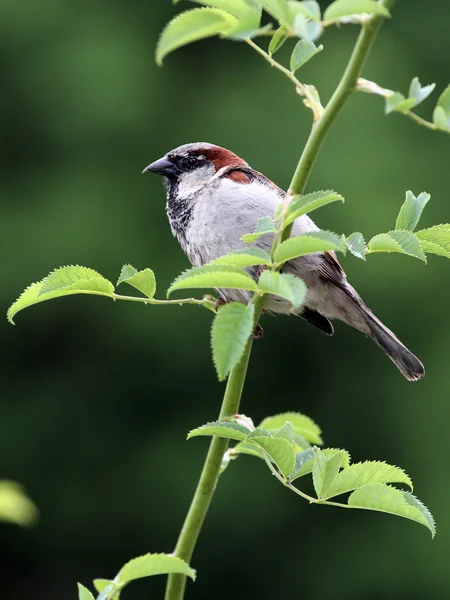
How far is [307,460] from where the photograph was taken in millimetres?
1071

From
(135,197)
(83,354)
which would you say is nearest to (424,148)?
(135,197)

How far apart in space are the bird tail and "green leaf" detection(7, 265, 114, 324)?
0.74 m

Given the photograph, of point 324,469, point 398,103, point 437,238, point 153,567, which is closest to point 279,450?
point 324,469

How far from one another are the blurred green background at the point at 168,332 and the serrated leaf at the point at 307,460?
13.8ft

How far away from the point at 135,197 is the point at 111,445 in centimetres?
162

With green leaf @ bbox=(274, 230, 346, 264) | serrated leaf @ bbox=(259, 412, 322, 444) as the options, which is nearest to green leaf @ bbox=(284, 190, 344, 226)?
green leaf @ bbox=(274, 230, 346, 264)

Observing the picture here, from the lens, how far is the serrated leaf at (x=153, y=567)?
87 cm

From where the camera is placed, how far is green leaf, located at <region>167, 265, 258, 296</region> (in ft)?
2.87

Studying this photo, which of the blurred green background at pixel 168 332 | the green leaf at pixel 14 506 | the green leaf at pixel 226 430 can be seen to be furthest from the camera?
the blurred green background at pixel 168 332

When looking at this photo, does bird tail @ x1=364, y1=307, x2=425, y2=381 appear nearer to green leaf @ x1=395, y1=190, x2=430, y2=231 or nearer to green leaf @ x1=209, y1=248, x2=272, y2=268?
green leaf @ x1=395, y1=190, x2=430, y2=231

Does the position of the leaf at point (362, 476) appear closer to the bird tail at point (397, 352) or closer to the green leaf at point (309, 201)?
the green leaf at point (309, 201)

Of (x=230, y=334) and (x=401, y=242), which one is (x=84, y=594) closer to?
(x=230, y=334)

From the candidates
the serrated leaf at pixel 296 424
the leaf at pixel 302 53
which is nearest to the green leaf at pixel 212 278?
the leaf at pixel 302 53

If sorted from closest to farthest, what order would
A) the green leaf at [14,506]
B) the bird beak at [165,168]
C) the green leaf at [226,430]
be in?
the green leaf at [226,430] < the green leaf at [14,506] < the bird beak at [165,168]
